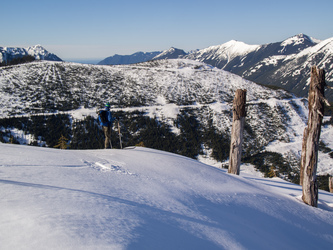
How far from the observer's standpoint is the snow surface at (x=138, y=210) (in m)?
2.58

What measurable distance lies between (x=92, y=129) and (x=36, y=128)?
1153 cm

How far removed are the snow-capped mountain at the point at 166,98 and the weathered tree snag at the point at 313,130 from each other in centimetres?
4088

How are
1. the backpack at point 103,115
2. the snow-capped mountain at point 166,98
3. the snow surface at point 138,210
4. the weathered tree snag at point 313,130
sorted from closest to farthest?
the snow surface at point 138,210
the weathered tree snag at point 313,130
the backpack at point 103,115
the snow-capped mountain at point 166,98

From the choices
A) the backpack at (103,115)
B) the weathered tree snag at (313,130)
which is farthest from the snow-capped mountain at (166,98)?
the weathered tree snag at (313,130)

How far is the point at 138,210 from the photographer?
353cm

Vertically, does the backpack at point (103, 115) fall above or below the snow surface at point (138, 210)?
above

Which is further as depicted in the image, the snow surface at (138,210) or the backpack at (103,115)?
the backpack at (103,115)

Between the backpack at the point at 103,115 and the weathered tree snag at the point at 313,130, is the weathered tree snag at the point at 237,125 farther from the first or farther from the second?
the backpack at the point at 103,115

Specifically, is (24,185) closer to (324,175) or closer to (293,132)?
(324,175)

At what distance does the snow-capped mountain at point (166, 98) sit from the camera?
50875 mm

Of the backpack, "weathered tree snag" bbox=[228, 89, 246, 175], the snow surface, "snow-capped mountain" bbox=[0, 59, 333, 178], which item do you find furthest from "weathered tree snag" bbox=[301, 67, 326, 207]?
"snow-capped mountain" bbox=[0, 59, 333, 178]

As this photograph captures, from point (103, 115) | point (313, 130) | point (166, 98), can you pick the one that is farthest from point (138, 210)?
point (166, 98)

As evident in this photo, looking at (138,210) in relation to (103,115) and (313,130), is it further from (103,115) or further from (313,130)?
(103,115)

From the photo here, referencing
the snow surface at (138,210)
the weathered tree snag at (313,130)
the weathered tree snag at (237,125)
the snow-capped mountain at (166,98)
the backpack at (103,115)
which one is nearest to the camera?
the snow surface at (138,210)
